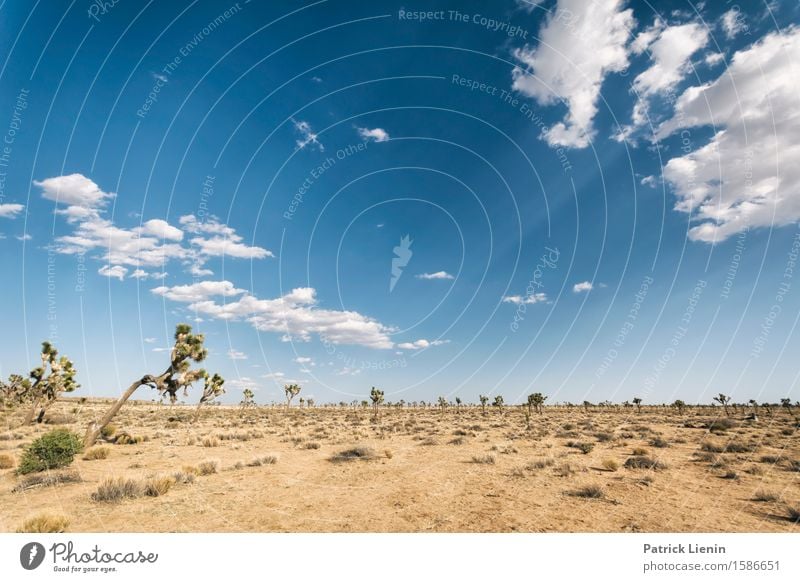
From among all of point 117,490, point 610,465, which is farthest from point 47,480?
point 610,465

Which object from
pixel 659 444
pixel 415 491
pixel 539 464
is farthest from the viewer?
pixel 659 444

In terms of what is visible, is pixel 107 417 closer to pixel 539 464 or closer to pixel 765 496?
pixel 539 464

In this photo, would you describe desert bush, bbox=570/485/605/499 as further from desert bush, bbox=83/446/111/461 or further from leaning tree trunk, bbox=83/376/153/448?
leaning tree trunk, bbox=83/376/153/448

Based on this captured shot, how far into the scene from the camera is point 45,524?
9.77m

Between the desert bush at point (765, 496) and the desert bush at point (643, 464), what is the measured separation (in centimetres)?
444

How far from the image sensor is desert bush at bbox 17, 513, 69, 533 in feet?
31.6

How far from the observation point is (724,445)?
79.1 feet

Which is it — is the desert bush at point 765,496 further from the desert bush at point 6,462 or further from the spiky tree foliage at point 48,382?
the spiky tree foliage at point 48,382

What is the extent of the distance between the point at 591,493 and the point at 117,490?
1712cm

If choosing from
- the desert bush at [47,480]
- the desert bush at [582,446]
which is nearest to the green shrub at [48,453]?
the desert bush at [47,480]

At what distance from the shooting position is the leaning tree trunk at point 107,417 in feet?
73.7

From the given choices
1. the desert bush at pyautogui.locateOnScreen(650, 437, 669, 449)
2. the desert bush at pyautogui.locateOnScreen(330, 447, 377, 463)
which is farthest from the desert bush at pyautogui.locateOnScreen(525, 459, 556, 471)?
the desert bush at pyautogui.locateOnScreen(650, 437, 669, 449)
